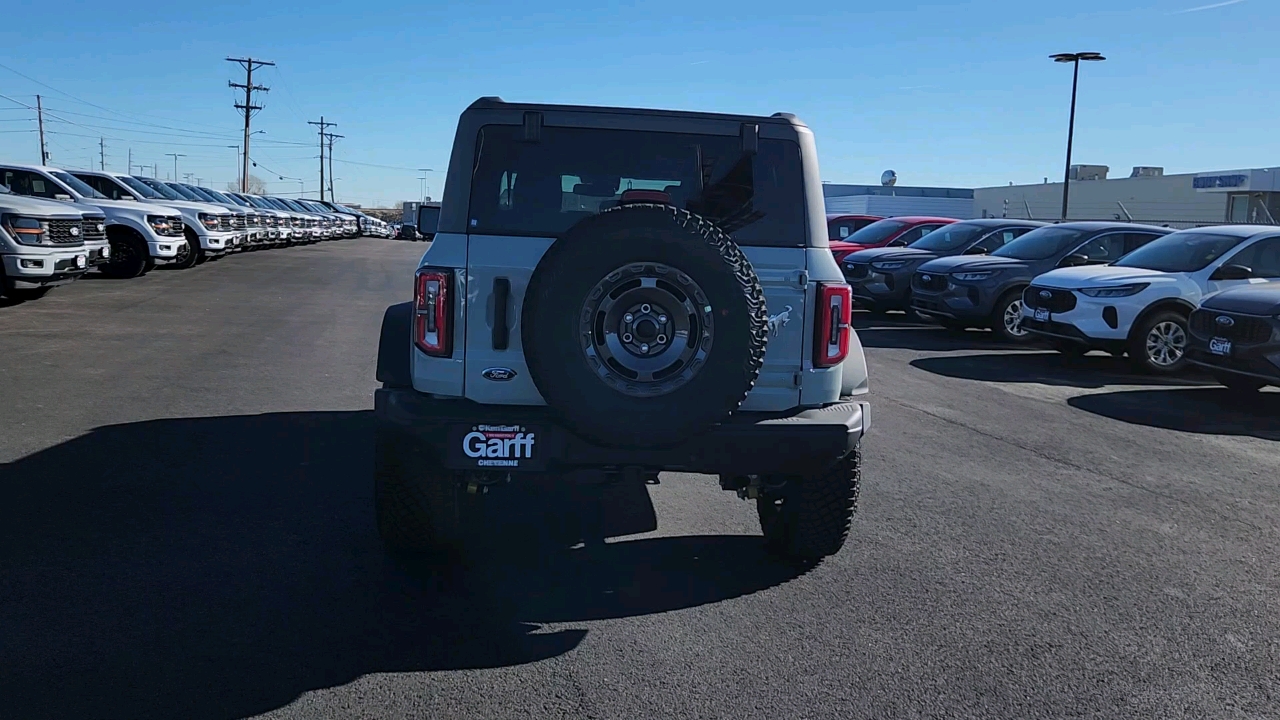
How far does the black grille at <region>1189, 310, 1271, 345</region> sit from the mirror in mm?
1549

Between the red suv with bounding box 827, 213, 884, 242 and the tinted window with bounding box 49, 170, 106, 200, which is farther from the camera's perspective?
the red suv with bounding box 827, 213, 884, 242

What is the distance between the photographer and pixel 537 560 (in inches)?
203

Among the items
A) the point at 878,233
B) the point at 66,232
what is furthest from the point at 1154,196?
the point at 66,232

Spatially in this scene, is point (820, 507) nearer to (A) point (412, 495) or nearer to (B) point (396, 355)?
(A) point (412, 495)

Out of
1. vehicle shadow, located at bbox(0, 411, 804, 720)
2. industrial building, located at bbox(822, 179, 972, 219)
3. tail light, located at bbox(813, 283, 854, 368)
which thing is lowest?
vehicle shadow, located at bbox(0, 411, 804, 720)

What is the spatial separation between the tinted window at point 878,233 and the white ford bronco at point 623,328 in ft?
51.5

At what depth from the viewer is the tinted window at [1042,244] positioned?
50.0 ft

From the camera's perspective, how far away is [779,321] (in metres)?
4.70

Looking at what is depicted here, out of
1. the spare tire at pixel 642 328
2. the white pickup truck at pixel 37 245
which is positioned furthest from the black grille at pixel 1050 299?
the white pickup truck at pixel 37 245

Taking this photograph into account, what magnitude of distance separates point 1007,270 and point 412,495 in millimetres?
11561

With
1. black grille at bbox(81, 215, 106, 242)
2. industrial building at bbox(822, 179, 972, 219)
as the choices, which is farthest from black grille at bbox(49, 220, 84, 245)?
industrial building at bbox(822, 179, 972, 219)

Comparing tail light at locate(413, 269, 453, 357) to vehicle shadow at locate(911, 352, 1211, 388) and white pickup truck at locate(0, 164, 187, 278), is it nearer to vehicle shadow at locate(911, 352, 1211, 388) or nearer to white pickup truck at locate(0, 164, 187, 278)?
vehicle shadow at locate(911, 352, 1211, 388)

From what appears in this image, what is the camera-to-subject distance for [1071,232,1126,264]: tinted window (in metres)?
15.2

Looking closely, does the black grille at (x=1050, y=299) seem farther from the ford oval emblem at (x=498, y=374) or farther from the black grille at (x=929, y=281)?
the ford oval emblem at (x=498, y=374)
